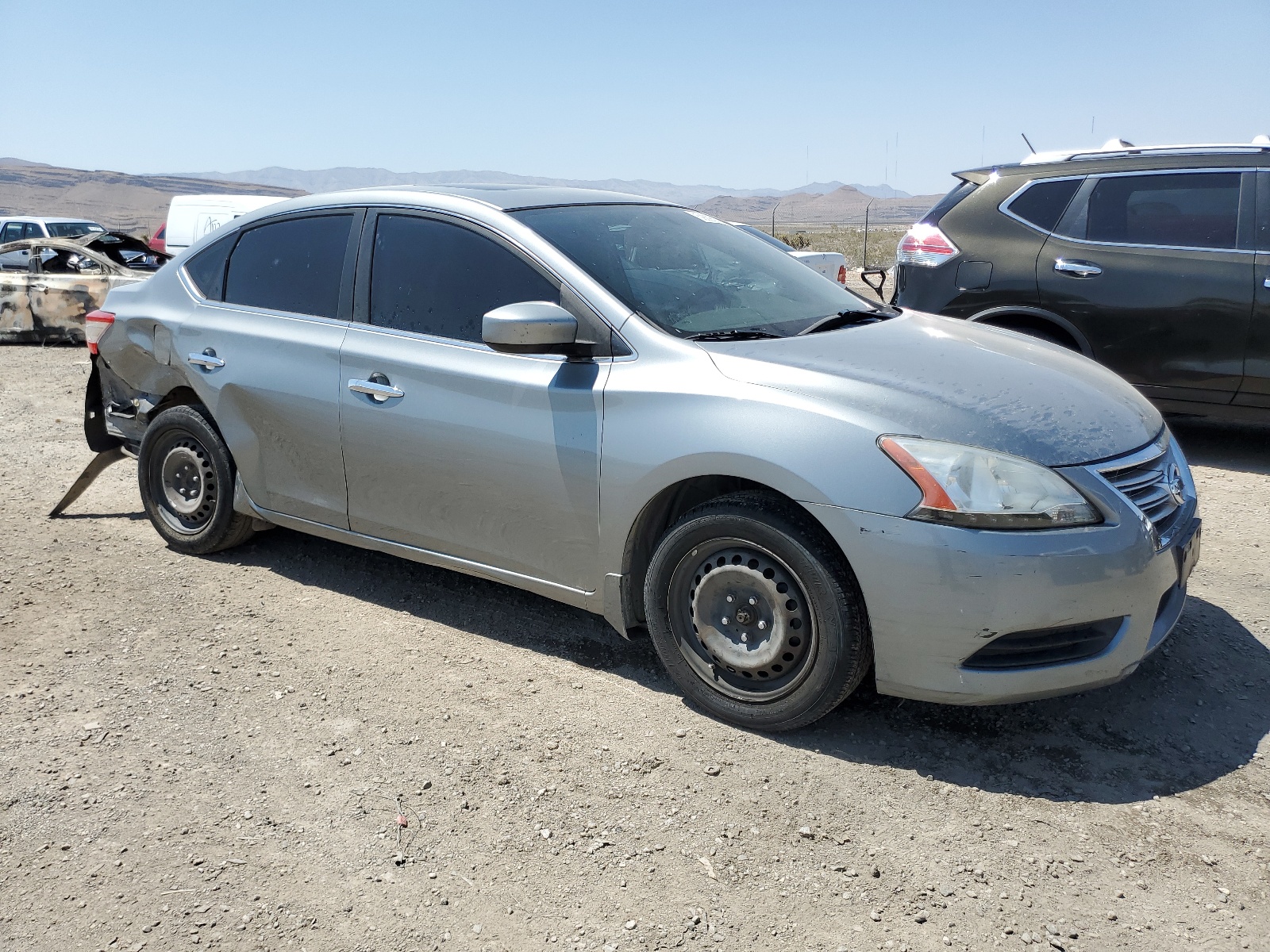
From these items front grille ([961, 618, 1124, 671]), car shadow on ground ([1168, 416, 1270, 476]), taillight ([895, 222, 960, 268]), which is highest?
taillight ([895, 222, 960, 268])

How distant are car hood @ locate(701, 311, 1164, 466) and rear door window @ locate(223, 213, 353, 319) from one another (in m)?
1.81

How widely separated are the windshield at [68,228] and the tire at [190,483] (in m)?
20.0

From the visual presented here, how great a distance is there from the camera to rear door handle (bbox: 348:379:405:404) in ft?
13.7

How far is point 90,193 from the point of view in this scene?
158000mm

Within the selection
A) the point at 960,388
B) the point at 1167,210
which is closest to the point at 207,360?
the point at 960,388

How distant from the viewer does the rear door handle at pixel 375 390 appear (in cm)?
419

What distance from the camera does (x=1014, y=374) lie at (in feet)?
12.0

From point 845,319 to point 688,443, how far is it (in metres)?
1.08

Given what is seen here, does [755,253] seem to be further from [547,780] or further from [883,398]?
[547,780]

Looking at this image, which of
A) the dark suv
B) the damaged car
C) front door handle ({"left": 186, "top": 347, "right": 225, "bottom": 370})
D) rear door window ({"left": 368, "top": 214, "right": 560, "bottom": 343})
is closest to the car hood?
rear door window ({"left": 368, "top": 214, "right": 560, "bottom": 343})

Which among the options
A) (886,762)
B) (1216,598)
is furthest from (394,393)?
(1216,598)

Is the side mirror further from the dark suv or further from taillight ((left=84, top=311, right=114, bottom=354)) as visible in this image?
the dark suv

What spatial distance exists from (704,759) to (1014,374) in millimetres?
1616

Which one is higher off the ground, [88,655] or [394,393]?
[394,393]
